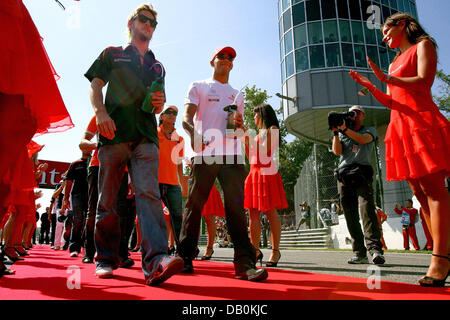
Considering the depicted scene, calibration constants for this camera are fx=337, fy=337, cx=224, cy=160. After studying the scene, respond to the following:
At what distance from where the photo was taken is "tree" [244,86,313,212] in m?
32.1

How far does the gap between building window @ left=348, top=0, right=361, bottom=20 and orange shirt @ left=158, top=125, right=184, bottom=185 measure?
68.0ft

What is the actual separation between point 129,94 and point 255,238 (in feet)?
8.74

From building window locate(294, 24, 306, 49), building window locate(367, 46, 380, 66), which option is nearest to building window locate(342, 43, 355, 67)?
building window locate(367, 46, 380, 66)

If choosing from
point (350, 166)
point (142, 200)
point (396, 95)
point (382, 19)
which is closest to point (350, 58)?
point (382, 19)

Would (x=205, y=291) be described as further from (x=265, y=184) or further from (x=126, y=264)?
(x=265, y=184)

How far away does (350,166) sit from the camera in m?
4.67

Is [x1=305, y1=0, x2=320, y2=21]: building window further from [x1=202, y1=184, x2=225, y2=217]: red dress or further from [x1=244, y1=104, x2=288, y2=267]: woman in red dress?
[x1=244, y1=104, x2=288, y2=267]: woman in red dress

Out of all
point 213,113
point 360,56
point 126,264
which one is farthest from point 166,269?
point 360,56

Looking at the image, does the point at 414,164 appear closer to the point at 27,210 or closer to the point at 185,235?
the point at 185,235

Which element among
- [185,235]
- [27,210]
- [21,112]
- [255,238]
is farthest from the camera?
[27,210]

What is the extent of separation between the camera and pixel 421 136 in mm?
2590

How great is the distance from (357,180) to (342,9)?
20.9m

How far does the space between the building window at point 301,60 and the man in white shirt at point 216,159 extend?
64.5 ft

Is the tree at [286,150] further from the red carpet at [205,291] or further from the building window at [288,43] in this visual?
the red carpet at [205,291]
